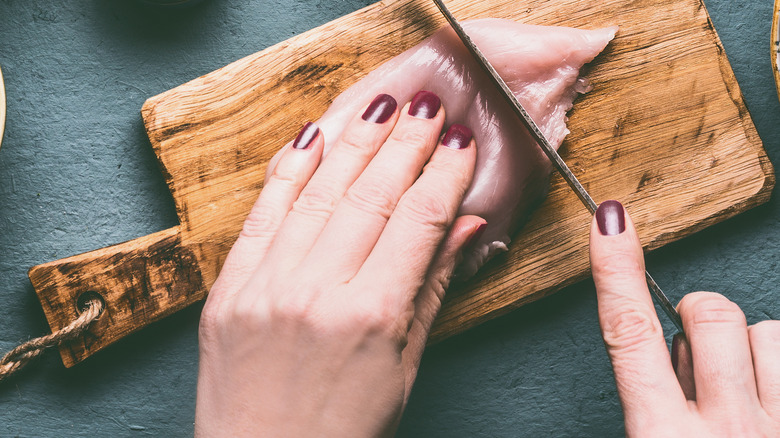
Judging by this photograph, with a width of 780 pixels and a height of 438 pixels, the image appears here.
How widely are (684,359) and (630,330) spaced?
0.22 m

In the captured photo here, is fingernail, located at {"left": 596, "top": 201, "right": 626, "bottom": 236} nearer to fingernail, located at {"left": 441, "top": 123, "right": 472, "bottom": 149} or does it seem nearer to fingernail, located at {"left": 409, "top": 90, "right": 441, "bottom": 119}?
fingernail, located at {"left": 441, "top": 123, "right": 472, "bottom": 149}

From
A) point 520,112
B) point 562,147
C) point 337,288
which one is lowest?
point 562,147

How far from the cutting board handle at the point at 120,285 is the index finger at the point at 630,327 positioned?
1.10 metres

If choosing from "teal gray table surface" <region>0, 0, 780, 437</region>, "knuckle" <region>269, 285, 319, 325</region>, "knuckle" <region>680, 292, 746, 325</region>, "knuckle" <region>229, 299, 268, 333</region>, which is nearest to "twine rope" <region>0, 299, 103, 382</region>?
"teal gray table surface" <region>0, 0, 780, 437</region>

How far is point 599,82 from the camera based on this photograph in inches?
64.3

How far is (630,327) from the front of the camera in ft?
3.72

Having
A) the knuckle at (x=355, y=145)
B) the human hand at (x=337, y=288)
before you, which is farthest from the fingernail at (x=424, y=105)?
the knuckle at (x=355, y=145)

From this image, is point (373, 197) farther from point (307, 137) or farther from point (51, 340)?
point (51, 340)

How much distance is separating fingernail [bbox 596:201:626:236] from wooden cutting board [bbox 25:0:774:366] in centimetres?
35

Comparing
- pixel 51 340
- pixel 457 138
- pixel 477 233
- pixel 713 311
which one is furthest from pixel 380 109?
pixel 51 340

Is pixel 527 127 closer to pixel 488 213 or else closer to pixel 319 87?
pixel 488 213

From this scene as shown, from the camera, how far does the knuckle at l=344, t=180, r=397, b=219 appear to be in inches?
49.3

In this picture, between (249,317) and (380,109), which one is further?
(380,109)

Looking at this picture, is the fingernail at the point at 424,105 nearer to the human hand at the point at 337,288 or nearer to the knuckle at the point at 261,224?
the human hand at the point at 337,288
